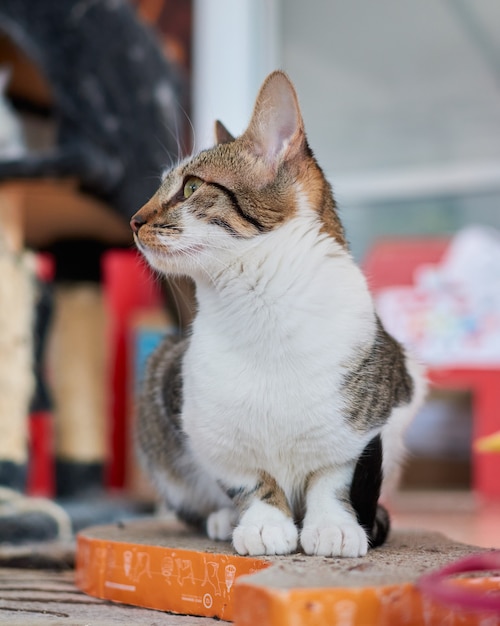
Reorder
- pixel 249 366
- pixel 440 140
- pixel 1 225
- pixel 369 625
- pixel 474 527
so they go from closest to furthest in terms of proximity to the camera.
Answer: pixel 369 625
pixel 249 366
pixel 474 527
pixel 1 225
pixel 440 140

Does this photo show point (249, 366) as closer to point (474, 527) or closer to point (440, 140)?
point (474, 527)

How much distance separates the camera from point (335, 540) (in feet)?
2.41

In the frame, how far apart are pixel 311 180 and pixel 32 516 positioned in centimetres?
75

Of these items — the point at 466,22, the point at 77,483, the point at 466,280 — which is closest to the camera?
the point at 77,483

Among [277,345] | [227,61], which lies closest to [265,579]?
[277,345]

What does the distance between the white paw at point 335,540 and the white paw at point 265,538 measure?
14 mm

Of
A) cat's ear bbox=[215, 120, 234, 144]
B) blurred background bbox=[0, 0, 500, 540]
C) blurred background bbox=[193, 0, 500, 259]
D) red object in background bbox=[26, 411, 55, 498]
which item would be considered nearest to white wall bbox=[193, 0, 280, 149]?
blurred background bbox=[0, 0, 500, 540]

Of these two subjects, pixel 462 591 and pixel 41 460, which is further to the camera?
pixel 41 460

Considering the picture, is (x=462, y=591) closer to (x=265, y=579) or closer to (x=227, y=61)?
(x=265, y=579)

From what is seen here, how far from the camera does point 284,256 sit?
798 mm

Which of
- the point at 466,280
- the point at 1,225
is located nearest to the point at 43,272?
the point at 1,225

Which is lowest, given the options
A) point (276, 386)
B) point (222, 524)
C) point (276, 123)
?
point (222, 524)

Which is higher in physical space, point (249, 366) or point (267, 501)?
point (249, 366)

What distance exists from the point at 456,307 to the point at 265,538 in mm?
1894
